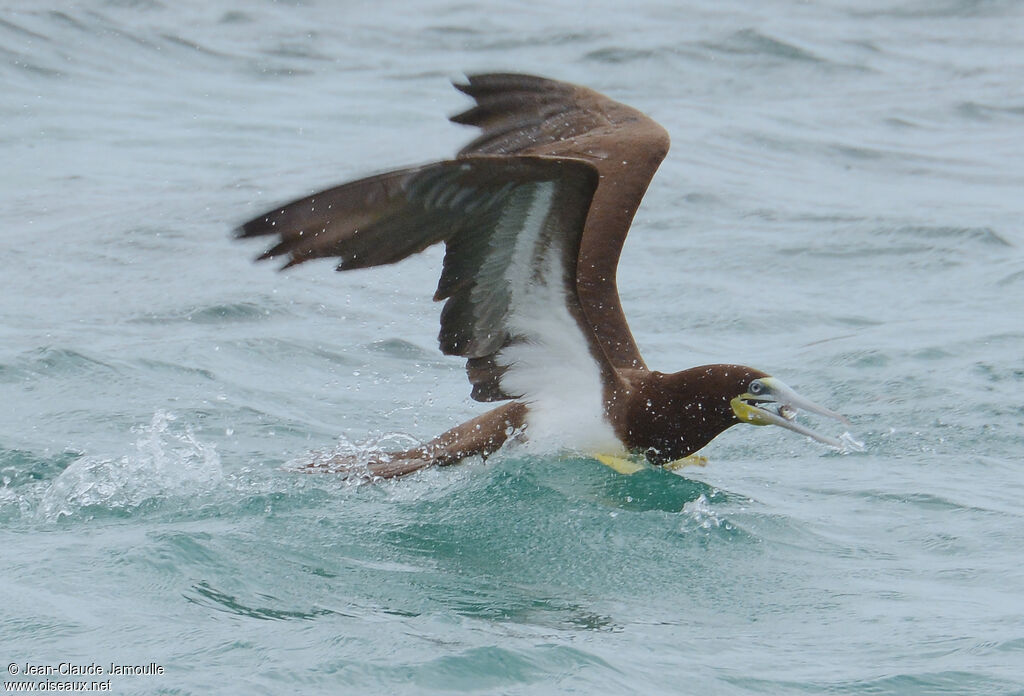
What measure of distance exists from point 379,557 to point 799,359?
3.54m

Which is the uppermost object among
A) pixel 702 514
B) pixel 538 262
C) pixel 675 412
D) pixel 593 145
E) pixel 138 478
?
pixel 593 145

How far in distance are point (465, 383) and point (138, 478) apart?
87.3 inches

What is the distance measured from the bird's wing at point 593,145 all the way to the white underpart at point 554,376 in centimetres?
47

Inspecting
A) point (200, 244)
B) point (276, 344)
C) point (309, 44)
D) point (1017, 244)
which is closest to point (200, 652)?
point (276, 344)

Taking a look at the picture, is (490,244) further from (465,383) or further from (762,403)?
(465,383)

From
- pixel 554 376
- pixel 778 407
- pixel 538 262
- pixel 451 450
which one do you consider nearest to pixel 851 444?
pixel 778 407

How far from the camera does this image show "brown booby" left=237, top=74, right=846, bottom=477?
15.3 ft

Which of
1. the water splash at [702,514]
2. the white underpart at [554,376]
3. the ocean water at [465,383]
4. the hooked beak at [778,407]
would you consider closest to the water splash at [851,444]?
the ocean water at [465,383]

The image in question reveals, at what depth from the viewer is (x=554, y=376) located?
5.69 m

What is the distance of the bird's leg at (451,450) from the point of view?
227 inches

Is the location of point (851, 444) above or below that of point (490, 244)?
below

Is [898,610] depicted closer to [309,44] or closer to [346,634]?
[346,634]

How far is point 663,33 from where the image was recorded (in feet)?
52.6

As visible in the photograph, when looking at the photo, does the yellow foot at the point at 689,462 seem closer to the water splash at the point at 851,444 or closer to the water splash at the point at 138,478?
the water splash at the point at 851,444
